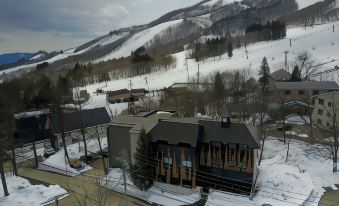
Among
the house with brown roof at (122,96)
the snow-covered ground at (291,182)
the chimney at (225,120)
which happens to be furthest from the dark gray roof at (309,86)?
the chimney at (225,120)

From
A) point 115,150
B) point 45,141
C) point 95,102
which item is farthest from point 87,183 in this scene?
point 95,102

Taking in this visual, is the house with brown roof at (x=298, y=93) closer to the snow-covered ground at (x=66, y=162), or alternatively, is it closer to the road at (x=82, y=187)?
the snow-covered ground at (x=66, y=162)

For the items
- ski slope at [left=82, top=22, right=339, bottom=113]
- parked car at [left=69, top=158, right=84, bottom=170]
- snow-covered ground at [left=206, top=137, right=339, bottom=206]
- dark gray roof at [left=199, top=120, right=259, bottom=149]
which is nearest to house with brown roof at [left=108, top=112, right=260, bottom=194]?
dark gray roof at [left=199, top=120, right=259, bottom=149]

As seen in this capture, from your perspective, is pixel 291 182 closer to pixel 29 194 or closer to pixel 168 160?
pixel 168 160

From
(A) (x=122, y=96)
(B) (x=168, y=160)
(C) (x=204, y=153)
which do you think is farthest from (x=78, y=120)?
(A) (x=122, y=96)

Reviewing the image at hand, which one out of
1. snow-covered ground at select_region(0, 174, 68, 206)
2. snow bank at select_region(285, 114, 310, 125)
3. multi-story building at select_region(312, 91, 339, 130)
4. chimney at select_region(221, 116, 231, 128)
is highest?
chimney at select_region(221, 116, 231, 128)

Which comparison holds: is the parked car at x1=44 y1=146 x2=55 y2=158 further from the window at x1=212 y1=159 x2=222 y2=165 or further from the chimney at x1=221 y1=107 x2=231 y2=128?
the chimney at x1=221 y1=107 x2=231 y2=128
